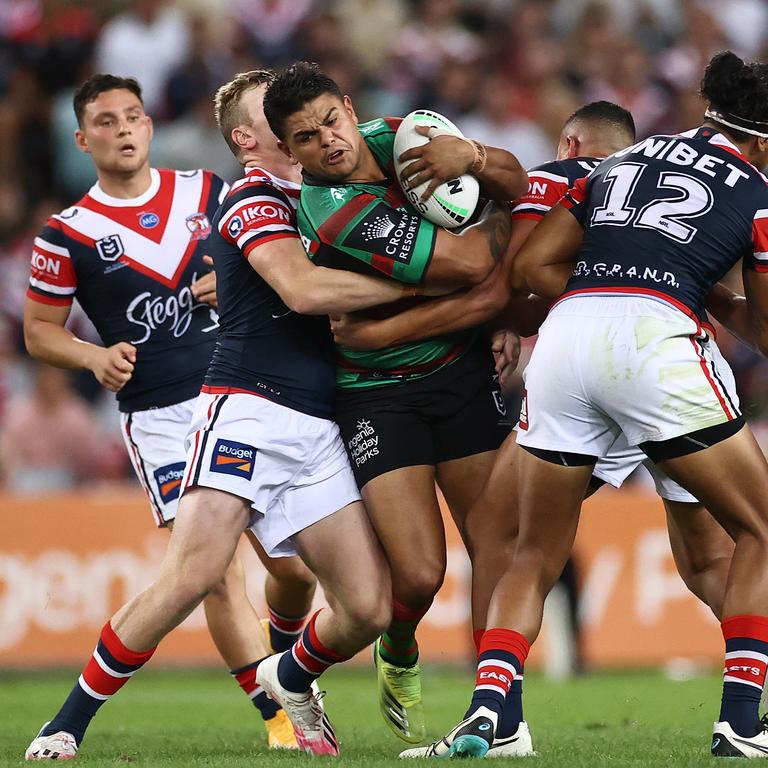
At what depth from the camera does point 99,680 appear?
18.0 ft

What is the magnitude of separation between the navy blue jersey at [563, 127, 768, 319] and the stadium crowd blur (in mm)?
7046

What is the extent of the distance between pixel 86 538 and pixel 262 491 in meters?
5.09

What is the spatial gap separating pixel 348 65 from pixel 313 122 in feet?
30.8

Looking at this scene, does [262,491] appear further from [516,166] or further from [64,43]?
[64,43]

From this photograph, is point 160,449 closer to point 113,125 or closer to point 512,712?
point 113,125

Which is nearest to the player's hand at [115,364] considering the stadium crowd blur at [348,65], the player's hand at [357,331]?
the player's hand at [357,331]

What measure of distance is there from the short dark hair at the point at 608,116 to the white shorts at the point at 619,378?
133cm

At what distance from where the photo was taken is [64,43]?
546 inches

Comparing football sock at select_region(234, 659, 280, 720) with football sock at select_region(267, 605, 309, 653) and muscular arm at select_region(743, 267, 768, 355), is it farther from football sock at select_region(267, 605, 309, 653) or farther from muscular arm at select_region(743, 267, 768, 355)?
muscular arm at select_region(743, 267, 768, 355)

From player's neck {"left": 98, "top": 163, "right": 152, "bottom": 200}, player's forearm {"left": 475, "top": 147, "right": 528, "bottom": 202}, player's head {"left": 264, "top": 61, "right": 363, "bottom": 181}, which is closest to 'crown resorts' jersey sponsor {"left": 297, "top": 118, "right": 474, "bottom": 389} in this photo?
player's head {"left": 264, "top": 61, "right": 363, "bottom": 181}

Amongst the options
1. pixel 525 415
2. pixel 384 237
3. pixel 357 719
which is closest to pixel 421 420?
pixel 525 415

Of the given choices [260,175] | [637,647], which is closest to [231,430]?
[260,175]

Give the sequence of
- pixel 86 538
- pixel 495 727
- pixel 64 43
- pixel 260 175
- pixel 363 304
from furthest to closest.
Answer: pixel 64 43 < pixel 86 538 < pixel 260 175 < pixel 363 304 < pixel 495 727

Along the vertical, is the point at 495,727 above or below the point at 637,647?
above
